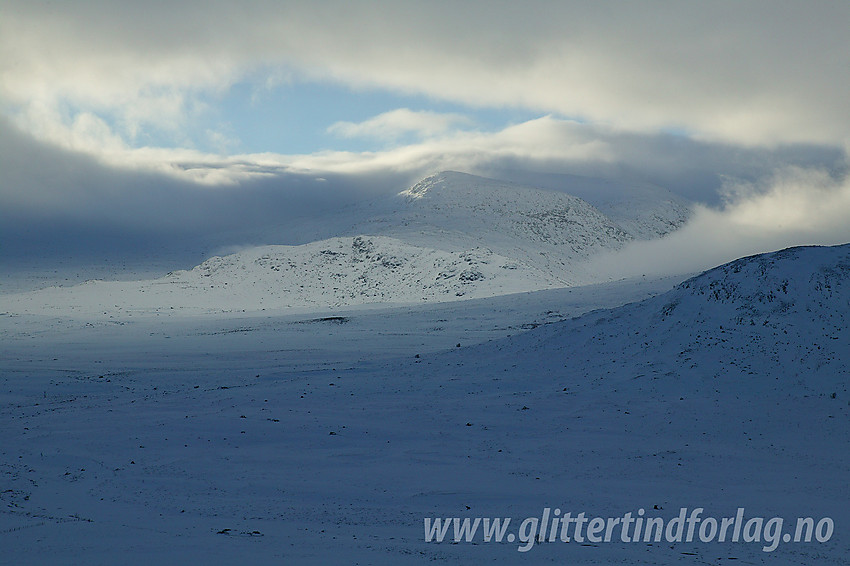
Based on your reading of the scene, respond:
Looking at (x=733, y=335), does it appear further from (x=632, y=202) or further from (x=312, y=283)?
(x=632, y=202)

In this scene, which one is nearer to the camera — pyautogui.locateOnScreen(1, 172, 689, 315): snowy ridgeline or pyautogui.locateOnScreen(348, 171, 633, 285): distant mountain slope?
pyautogui.locateOnScreen(1, 172, 689, 315): snowy ridgeline

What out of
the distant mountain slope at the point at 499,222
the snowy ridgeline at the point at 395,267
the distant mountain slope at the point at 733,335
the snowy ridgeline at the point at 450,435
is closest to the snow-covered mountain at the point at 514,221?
the distant mountain slope at the point at 499,222

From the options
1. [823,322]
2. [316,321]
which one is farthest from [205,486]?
[316,321]

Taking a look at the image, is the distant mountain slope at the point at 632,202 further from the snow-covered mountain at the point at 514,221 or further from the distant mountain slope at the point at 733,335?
the distant mountain slope at the point at 733,335

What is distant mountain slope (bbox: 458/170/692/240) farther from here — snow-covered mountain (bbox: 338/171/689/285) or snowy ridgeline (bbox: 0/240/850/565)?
snowy ridgeline (bbox: 0/240/850/565)

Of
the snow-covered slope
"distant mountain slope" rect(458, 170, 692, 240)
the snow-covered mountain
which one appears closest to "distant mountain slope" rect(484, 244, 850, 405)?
the snow-covered slope

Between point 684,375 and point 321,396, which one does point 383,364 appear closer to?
point 321,396

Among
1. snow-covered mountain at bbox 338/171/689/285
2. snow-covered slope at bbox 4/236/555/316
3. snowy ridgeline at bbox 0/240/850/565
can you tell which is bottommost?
snowy ridgeline at bbox 0/240/850/565

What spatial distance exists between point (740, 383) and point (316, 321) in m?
23.7

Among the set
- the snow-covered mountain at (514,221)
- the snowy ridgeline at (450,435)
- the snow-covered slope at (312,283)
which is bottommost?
the snowy ridgeline at (450,435)

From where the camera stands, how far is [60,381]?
1978 cm

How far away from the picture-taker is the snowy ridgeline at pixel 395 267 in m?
49.0

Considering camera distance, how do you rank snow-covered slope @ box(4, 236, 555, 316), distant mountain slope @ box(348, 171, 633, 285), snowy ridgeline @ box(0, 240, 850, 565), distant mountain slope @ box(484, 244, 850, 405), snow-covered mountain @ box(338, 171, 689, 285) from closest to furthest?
snowy ridgeline @ box(0, 240, 850, 565) → distant mountain slope @ box(484, 244, 850, 405) → snow-covered slope @ box(4, 236, 555, 316) → distant mountain slope @ box(348, 171, 633, 285) → snow-covered mountain @ box(338, 171, 689, 285)

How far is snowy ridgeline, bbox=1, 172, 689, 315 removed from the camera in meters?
49.0
